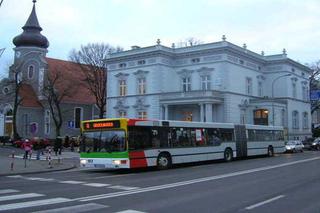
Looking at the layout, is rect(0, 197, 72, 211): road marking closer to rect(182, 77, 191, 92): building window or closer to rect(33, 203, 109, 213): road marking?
rect(33, 203, 109, 213): road marking

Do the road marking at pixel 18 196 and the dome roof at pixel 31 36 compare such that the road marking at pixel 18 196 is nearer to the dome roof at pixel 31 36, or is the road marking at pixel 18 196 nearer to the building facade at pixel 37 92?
the building facade at pixel 37 92

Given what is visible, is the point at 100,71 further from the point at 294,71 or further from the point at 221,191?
the point at 221,191

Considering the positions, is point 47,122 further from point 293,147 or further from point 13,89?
point 293,147

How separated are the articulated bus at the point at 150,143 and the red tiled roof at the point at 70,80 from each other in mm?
41661

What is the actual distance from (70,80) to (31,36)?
44.6 feet

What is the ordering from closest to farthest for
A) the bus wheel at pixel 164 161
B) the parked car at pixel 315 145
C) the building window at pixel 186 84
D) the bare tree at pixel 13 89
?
the bus wheel at pixel 164 161 → the parked car at pixel 315 145 → the building window at pixel 186 84 → the bare tree at pixel 13 89

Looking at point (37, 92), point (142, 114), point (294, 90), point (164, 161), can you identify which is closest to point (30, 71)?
point (37, 92)

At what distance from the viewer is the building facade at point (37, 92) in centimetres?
7394

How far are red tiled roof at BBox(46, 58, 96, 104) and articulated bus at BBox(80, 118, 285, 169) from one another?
137 ft

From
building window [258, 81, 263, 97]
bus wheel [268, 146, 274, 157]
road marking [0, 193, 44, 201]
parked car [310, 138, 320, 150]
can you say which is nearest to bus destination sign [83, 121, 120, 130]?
road marking [0, 193, 44, 201]

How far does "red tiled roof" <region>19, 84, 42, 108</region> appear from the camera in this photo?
75575 millimetres

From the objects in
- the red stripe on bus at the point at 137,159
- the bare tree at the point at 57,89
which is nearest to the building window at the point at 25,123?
the bare tree at the point at 57,89

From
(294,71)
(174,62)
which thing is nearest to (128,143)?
(174,62)

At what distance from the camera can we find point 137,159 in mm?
22969
